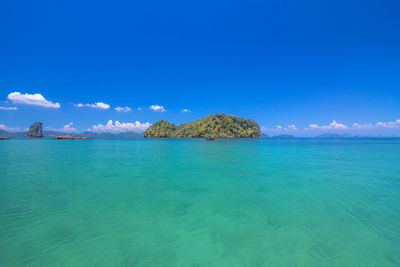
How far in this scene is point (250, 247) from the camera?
646 centimetres

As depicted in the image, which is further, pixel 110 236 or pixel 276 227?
pixel 276 227

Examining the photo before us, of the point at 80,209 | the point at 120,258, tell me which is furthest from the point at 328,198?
the point at 80,209

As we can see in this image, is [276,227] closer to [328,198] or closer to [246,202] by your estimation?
[246,202]

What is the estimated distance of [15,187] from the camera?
14453 mm

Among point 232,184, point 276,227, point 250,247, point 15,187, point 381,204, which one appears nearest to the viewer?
point 250,247

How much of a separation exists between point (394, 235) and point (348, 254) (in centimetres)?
338

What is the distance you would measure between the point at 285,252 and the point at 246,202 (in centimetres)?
501

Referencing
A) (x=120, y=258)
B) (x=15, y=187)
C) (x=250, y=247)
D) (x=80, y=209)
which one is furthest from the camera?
(x=15, y=187)

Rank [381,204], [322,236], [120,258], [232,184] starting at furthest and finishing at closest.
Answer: [232,184]
[381,204]
[322,236]
[120,258]

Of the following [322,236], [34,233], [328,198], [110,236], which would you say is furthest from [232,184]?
[34,233]

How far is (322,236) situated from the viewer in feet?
23.2

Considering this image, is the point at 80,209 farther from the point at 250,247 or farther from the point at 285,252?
the point at 285,252

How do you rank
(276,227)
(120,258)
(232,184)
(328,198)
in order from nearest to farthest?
(120,258) < (276,227) < (328,198) < (232,184)

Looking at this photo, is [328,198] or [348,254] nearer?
[348,254]
